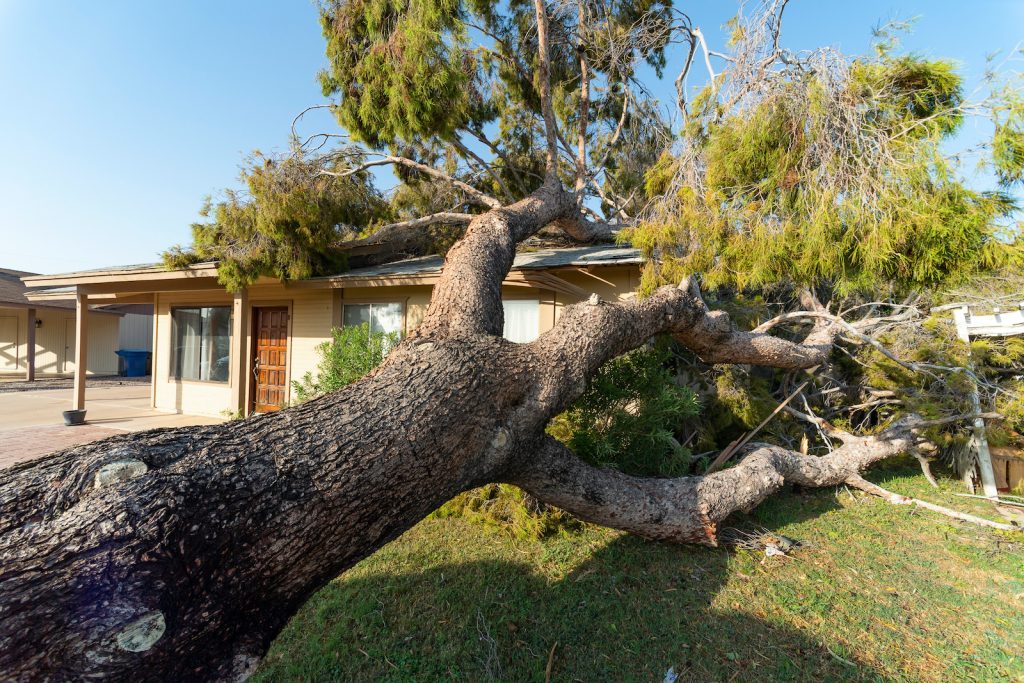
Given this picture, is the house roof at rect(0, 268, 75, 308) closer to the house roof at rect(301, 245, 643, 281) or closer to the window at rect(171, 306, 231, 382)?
the window at rect(171, 306, 231, 382)

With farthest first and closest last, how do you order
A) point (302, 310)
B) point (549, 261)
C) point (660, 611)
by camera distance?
point (302, 310) → point (549, 261) → point (660, 611)

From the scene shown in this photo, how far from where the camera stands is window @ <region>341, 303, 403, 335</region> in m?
8.52

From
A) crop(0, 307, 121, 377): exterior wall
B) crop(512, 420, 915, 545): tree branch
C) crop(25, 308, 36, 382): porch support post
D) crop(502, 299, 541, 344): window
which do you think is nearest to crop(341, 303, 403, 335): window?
crop(502, 299, 541, 344): window

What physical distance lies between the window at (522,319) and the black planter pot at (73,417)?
8230 mm

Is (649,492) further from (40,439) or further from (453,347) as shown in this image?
(40,439)

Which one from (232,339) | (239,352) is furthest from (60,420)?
(239,352)

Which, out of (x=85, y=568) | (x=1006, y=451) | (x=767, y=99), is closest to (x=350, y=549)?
(x=85, y=568)

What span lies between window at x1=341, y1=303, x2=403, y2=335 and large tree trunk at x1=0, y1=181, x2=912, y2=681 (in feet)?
15.5

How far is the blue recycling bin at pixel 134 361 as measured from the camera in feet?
65.8

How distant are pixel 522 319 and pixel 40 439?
7862 millimetres

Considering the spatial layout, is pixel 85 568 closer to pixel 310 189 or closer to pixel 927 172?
pixel 927 172

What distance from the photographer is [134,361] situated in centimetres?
2022

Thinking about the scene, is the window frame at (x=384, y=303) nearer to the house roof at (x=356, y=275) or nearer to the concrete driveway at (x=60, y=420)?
the house roof at (x=356, y=275)

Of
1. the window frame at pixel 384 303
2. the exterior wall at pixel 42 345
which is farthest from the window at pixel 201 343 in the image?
the exterior wall at pixel 42 345
